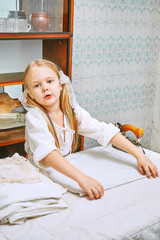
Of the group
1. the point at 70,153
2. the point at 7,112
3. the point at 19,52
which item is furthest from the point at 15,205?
the point at 19,52

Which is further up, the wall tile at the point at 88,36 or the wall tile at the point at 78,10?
the wall tile at the point at 78,10

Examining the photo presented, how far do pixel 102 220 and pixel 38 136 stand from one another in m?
0.57

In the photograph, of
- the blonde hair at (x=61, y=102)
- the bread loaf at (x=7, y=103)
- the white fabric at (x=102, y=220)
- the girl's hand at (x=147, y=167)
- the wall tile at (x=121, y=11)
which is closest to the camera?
the white fabric at (x=102, y=220)

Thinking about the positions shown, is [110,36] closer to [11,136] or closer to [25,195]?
[11,136]

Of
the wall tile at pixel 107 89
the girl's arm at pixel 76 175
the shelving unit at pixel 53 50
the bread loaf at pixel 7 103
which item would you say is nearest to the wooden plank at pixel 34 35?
the shelving unit at pixel 53 50

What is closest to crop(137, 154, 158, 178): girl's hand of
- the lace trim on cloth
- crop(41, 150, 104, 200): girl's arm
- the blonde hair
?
crop(41, 150, 104, 200): girl's arm

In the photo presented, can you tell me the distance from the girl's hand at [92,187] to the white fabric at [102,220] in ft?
0.08

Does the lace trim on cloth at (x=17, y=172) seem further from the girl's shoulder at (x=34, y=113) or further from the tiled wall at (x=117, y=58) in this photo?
the tiled wall at (x=117, y=58)

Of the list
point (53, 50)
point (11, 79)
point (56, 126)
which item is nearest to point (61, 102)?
point (56, 126)

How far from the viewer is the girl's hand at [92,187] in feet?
4.44

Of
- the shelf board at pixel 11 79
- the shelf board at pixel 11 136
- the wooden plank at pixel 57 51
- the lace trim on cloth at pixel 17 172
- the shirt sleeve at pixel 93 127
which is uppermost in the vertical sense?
the wooden plank at pixel 57 51

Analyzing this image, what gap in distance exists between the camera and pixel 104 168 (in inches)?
64.4

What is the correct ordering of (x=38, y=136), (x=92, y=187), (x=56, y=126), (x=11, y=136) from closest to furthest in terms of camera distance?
1. (x=92, y=187)
2. (x=38, y=136)
3. (x=56, y=126)
4. (x=11, y=136)

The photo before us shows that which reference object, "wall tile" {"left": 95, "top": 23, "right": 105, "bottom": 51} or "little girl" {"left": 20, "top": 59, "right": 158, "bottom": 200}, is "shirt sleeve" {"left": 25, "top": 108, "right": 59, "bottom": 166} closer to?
"little girl" {"left": 20, "top": 59, "right": 158, "bottom": 200}
